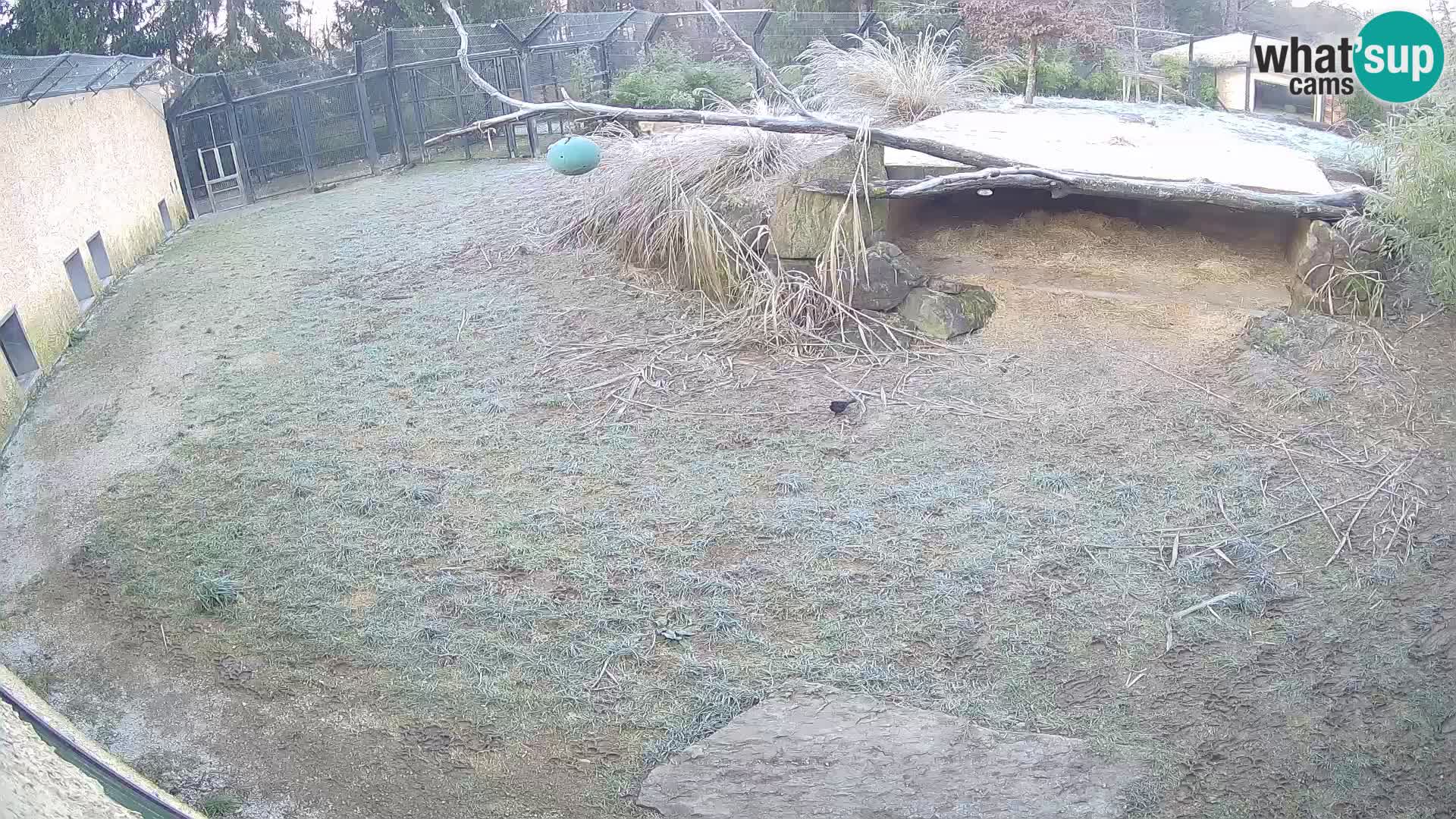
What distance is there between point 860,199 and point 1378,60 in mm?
4300

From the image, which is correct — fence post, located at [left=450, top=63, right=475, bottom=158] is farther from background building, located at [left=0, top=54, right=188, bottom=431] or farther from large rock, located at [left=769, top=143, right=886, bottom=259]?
large rock, located at [left=769, top=143, right=886, bottom=259]

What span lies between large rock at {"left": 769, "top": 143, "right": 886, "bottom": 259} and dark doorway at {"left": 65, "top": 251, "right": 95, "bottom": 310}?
501 centimetres

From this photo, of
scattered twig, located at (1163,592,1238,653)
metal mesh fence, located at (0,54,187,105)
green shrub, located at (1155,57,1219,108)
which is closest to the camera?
scattered twig, located at (1163,592,1238,653)

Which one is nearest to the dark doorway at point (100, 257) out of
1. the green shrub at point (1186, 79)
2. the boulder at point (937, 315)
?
the boulder at point (937, 315)

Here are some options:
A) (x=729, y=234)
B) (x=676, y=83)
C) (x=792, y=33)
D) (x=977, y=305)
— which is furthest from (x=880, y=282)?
(x=792, y=33)

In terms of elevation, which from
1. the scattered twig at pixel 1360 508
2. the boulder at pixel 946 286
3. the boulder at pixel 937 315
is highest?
the boulder at pixel 946 286

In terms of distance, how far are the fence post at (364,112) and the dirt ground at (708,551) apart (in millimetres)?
6608

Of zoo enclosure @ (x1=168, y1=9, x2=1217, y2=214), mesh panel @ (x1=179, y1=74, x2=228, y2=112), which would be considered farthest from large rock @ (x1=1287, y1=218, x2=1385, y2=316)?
mesh panel @ (x1=179, y1=74, x2=228, y2=112)

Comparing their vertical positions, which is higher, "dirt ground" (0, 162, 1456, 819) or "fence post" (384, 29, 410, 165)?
"fence post" (384, 29, 410, 165)

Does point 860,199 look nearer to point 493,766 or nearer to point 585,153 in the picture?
point 585,153

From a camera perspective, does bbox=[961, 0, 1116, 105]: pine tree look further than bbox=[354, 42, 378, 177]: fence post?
No

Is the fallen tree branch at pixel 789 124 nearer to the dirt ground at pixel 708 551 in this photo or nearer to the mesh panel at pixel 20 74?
the dirt ground at pixel 708 551

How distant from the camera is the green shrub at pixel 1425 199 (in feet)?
16.1

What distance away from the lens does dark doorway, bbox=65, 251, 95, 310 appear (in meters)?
7.47
